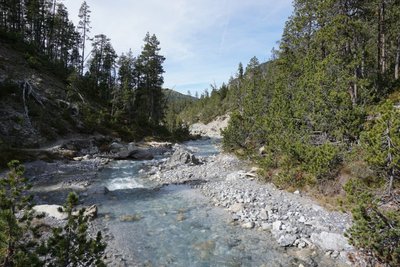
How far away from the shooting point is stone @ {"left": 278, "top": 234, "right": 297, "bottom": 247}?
10.5 metres

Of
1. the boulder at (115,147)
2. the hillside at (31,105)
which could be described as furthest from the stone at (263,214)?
the boulder at (115,147)

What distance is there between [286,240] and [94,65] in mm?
61674

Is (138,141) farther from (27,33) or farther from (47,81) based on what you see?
(27,33)

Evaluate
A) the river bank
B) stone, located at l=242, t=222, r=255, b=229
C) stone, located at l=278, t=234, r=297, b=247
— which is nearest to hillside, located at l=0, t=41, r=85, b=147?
the river bank

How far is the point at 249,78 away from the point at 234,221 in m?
39.3

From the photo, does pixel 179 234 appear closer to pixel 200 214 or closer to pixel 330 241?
pixel 200 214

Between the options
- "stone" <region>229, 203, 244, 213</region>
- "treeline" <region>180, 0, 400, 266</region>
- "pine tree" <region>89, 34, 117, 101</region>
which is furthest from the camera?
"pine tree" <region>89, 34, 117, 101</region>

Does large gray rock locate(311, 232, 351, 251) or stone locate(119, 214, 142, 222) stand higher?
large gray rock locate(311, 232, 351, 251)

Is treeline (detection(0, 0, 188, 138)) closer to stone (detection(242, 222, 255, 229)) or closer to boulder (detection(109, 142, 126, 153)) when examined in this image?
boulder (detection(109, 142, 126, 153))

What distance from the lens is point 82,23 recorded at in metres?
58.9

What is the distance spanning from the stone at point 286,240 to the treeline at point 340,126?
6.65ft

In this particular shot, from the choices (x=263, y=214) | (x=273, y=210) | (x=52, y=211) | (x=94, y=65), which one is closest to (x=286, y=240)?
(x=263, y=214)

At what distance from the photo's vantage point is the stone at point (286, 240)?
34.3 ft

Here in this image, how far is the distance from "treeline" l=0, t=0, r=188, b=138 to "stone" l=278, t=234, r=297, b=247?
116 feet
